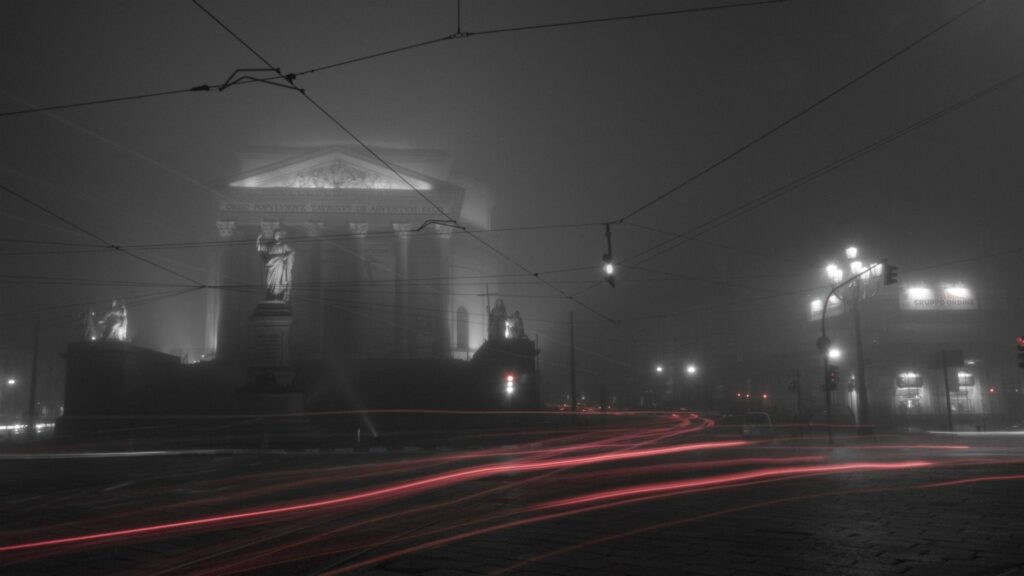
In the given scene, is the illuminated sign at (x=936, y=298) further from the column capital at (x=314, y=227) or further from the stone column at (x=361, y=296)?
the column capital at (x=314, y=227)

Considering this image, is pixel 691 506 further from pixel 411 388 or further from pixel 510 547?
pixel 411 388

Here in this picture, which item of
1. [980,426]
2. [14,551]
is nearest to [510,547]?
[14,551]

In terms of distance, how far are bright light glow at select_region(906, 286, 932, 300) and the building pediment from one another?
3957 centimetres

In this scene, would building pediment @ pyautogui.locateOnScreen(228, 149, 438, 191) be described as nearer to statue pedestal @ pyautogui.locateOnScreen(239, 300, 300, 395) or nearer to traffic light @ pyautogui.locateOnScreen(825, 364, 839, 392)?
statue pedestal @ pyautogui.locateOnScreen(239, 300, 300, 395)

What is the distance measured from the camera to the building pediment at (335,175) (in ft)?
199

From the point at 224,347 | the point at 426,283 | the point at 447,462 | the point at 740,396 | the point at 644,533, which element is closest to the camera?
the point at 644,533

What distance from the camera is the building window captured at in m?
72.2

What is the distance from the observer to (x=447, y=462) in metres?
19.5

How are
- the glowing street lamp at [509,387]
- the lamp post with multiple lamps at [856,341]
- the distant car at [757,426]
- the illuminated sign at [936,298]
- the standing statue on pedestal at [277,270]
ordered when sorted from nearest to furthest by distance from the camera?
the lamp post with multiple lamps at [856,341], the distant car at [757,426], the standing statue on pedestal at [277,270], the glowing street lamp at [509,387], the illuminated sign at [936,298]

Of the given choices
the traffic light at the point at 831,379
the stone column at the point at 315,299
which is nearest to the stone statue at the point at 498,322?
the stone column at the point at 315,299

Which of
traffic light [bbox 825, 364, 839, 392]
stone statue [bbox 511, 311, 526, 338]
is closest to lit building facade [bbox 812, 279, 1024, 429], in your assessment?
traffic light [bbox 825, 364, 839, 392]

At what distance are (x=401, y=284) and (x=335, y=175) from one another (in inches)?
380

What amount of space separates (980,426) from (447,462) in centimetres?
3602

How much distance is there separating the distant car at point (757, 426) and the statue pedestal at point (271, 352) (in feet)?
61.6
